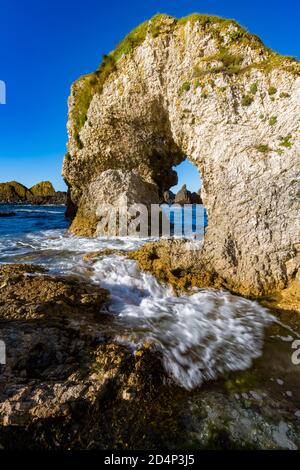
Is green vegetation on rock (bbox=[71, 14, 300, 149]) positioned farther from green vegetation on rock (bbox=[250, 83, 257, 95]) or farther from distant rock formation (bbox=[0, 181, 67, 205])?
distant rock formation (bbox=[0, 181, 67, 205])

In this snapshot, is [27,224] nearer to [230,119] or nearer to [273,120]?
[230,119]

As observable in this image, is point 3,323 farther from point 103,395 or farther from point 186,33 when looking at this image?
point 186,33

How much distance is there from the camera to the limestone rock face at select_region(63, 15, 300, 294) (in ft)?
32.3

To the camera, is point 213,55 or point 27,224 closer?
point 213,55

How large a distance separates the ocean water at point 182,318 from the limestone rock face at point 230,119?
1.65 metres

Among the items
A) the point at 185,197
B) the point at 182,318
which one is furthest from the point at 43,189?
the point at 182,318

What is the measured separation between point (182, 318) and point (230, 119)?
851 centimetres

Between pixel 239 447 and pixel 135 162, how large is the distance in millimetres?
20583

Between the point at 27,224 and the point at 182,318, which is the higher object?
the point at 27,224

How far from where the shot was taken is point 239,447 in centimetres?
412

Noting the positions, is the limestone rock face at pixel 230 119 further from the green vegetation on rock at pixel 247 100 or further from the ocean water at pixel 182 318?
the ocean water at pixel 182 318

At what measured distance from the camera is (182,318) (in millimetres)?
7871

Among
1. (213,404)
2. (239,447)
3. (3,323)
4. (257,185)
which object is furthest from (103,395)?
(257,185)

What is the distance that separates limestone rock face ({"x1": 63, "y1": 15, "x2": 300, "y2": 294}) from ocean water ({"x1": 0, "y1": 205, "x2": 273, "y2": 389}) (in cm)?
165
